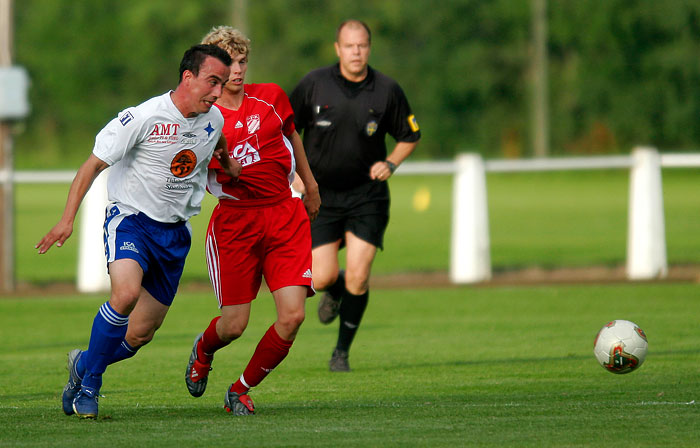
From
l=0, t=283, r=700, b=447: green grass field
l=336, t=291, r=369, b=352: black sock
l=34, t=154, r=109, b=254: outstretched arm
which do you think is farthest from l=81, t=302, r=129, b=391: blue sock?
l=336, t=291, r=369, b=352: black sock

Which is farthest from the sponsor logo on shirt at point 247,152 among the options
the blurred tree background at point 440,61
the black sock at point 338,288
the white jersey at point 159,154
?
the blurred tree background at point 440,61

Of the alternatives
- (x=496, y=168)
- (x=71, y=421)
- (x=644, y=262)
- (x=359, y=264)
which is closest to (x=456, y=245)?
(x=496, y=168)

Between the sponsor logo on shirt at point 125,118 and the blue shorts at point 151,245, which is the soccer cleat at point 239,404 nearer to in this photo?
the blue shorts at point 151,245

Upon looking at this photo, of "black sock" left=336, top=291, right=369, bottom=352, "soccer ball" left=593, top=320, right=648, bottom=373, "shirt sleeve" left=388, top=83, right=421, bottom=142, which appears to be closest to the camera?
"soccer ball" left=593, top=320, right=648, bottom=373

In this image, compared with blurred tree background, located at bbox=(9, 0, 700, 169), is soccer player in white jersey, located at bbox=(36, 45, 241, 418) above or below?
below

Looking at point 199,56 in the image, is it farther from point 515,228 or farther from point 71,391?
point 515,228

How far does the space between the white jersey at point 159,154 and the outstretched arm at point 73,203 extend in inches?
5.0

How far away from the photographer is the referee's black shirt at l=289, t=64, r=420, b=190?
918 centimetres

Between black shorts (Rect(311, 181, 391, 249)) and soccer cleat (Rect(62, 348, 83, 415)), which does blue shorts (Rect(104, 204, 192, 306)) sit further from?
black shorts (Rect(311, 181, 391, 249))

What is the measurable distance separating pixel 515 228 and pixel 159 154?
20.1 metres

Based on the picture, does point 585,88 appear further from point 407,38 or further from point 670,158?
point 670,158

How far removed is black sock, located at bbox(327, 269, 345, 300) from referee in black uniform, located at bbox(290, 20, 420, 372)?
1.24 ft

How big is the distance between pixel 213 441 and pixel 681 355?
4562mm

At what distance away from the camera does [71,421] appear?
6.51 metres
